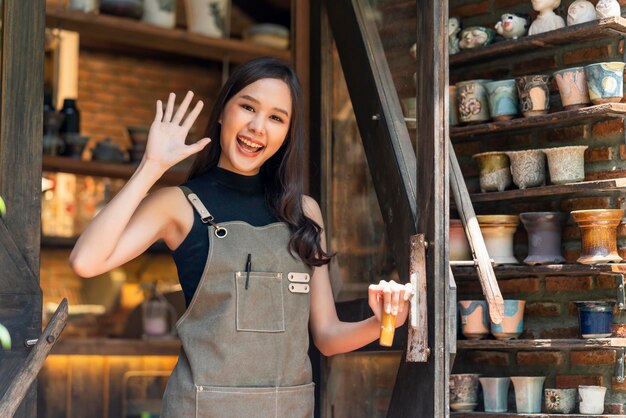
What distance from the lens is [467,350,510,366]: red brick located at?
363cm

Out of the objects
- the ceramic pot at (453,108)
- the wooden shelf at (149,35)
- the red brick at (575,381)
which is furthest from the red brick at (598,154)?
the wooden shelf at (149,35)

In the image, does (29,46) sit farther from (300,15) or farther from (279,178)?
(300,15)

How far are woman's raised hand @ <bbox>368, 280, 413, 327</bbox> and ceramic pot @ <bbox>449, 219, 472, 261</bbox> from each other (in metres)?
0.88

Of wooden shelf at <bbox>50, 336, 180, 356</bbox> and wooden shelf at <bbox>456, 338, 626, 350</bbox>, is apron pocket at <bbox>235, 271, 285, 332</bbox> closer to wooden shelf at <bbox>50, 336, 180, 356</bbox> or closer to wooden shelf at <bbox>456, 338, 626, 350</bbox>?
wooden shelf at <bbox>456, 338, 626, 350</bbox>

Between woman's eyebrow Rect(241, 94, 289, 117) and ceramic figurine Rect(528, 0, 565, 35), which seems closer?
woman's eyebrow Rect(241, 94, 289, 117)

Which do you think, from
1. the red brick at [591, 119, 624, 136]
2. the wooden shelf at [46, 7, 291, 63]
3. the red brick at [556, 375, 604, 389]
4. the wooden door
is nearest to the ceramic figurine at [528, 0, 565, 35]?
the red brick at [591, 119, 624, 136]

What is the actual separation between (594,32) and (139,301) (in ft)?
13.3

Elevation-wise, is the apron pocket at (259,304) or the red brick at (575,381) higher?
the apron pocket at (259,304)

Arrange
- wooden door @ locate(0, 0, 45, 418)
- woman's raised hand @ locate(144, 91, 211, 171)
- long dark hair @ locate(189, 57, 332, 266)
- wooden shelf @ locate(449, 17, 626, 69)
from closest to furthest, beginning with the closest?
1. woman's raised hand @ locate(144, 91, 211, 171)
2. long dark hair @ locate(189, 57, 332, 266)
3. wooden door @ locate(0, 0, 45, 418)
4. wooden shelf @ locate(449, 17, 626, 69)

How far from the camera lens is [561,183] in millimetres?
3350

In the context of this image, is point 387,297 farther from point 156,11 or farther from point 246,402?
point 156,11

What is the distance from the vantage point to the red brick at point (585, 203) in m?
3.39

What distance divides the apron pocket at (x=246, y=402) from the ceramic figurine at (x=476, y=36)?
5.16 feet

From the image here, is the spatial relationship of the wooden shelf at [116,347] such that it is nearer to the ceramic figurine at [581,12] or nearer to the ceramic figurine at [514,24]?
the ceramic figurine at [514,24]
